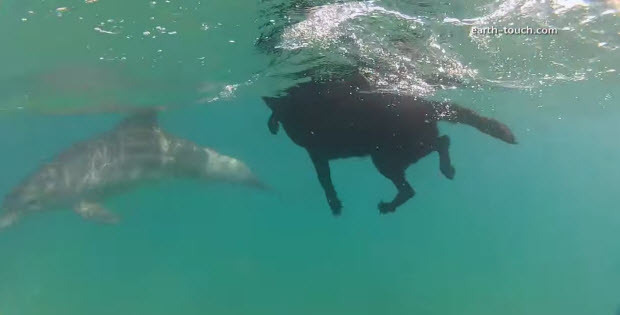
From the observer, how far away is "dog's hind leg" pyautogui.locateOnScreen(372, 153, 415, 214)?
8.76m

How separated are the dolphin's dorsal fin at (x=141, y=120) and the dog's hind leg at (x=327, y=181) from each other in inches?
283

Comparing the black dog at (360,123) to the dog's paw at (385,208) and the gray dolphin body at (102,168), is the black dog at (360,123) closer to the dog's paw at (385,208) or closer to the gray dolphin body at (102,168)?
the dog's paw at (385,208)

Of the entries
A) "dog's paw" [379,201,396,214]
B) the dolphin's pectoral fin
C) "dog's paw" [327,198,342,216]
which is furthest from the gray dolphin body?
"dog's paw" [379,201,396,214]

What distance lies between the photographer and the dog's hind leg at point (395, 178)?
8.76 metres

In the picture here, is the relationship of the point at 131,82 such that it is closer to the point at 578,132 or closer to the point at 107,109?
the point at 107,109

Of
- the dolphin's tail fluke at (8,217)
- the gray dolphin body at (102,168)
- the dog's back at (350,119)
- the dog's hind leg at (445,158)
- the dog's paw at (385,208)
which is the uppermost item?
the dog's hind leg at (445,158)

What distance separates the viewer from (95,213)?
535 inches

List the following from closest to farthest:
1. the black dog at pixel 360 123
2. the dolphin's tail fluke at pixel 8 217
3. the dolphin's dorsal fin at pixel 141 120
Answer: the black dog at pixel 360 123
the dolphin's tail fluke at pixel 8 217
the dolphin's dorsal fin at pixel 141 120

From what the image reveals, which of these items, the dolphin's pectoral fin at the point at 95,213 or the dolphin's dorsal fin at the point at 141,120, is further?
the dolphin's dorsal fin at the point at 141,120

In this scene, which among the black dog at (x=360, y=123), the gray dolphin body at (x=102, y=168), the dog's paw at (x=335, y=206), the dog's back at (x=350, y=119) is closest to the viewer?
the dog's paw at (x=335, y=206)

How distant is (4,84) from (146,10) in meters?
7.73

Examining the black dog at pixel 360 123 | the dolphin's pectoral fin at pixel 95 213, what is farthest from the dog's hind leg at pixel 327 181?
the dolphin's pectoral fin at pixel 95 213

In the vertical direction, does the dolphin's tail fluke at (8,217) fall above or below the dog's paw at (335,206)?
below

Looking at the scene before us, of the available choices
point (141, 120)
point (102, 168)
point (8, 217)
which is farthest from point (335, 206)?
point (8, 217)
